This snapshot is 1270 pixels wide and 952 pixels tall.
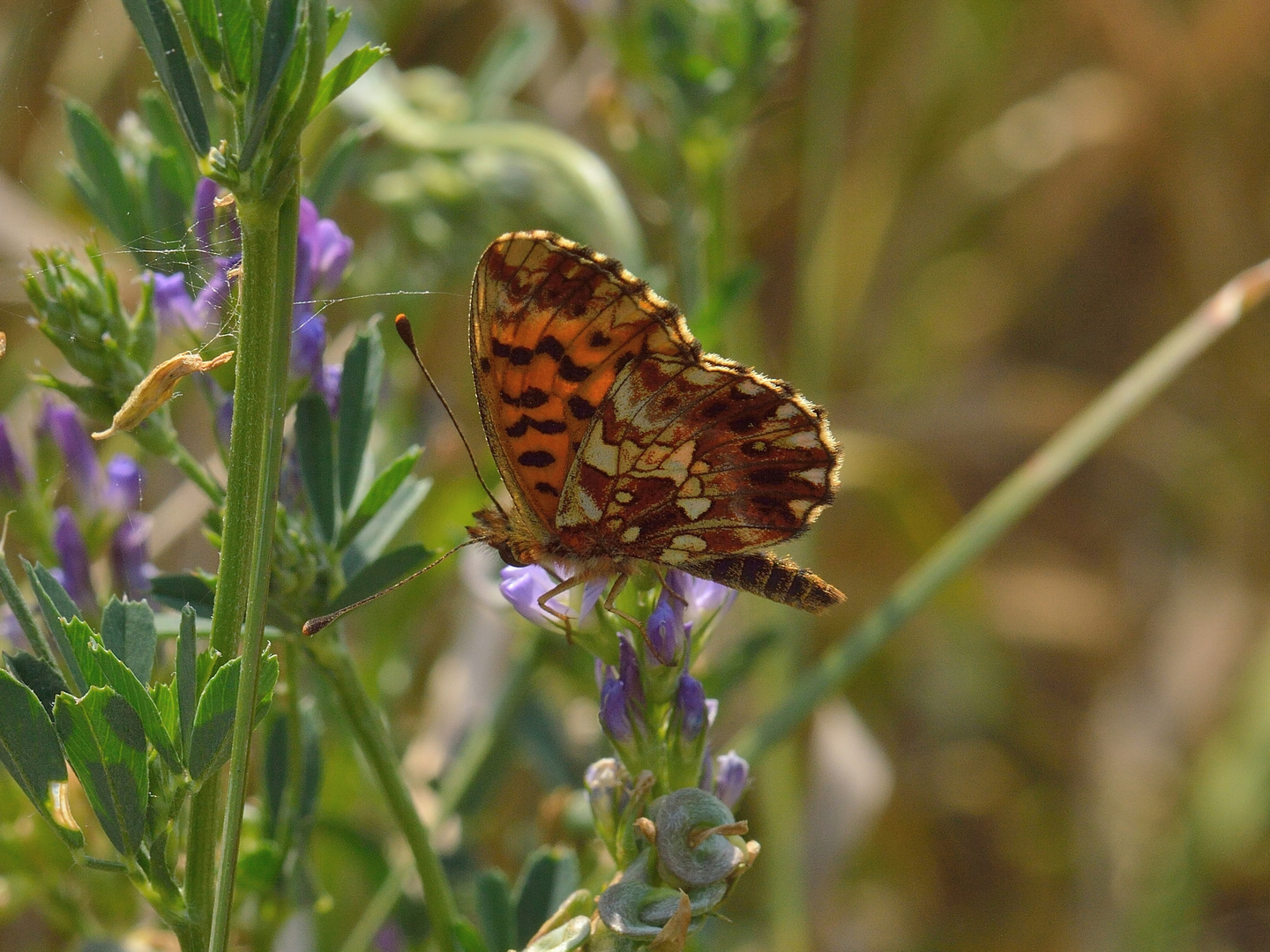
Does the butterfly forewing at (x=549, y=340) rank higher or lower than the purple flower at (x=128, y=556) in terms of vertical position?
higher

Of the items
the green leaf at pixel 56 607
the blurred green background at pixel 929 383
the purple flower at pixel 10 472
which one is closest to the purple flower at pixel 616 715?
the green leaf at pixel 56 607

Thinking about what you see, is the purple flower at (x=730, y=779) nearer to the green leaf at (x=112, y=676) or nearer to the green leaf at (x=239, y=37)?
the green leaf at (x=112, y=676)

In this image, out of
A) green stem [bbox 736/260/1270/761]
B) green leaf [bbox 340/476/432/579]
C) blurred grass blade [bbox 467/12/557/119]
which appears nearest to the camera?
green leaf [bbox 340/476/432/579]

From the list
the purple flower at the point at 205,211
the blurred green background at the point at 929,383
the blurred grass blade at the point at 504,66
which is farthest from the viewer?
the blurred grass blade at the point at 504,66

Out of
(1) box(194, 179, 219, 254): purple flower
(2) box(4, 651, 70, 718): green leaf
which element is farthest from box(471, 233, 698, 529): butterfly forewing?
(2) box(4, 651, 70, 718): green leaf

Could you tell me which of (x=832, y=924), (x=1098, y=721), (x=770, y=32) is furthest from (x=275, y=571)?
(x=1098, y=721)

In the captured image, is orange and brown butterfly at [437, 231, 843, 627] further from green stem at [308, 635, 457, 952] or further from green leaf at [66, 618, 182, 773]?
green leaf at [66, 618, 182, 773]

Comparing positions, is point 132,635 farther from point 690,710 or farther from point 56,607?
point 690,710
